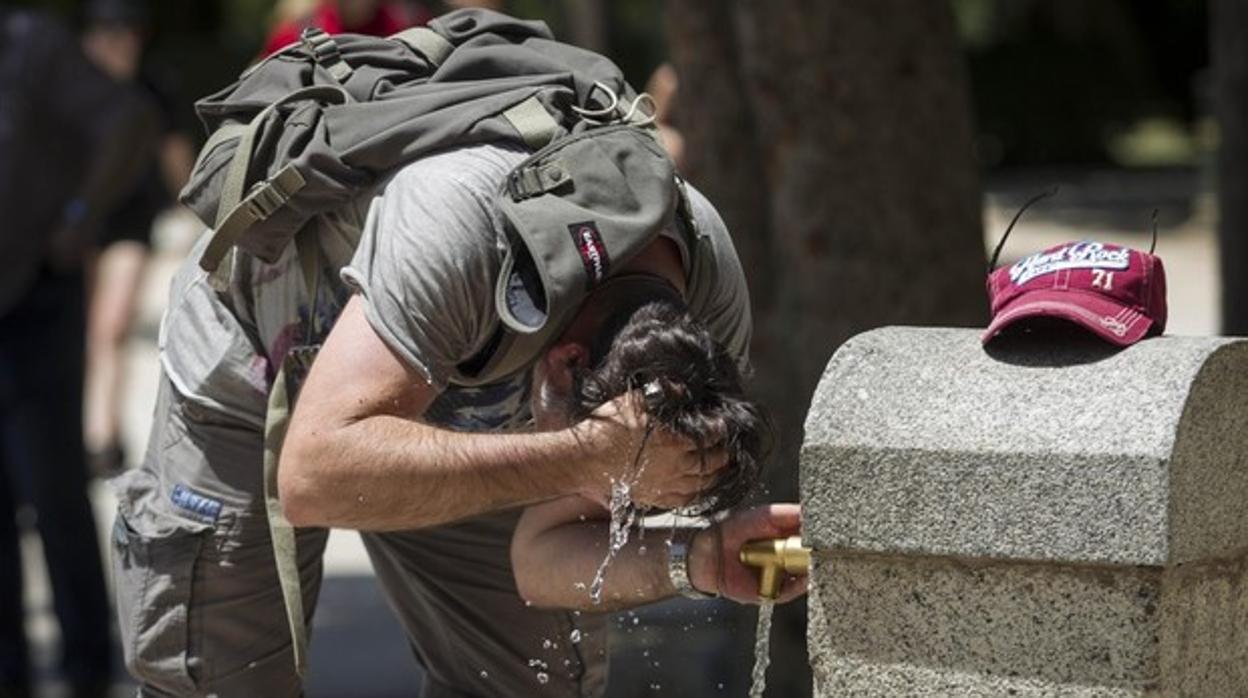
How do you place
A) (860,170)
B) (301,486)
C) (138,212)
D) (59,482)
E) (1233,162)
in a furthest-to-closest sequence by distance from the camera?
(138,212), (59,482), (1233,162), (860,170), (301,486)

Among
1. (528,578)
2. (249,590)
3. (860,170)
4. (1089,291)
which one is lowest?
(860,170)

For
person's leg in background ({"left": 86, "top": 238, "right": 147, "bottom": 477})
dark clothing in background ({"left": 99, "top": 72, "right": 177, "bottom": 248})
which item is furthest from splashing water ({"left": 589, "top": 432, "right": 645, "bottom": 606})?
person's leg in background ({"left": 86, "top": 238, "right": 147, "bottom": 477})

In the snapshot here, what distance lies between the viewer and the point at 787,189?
5.58m

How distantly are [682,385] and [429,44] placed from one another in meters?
0.79

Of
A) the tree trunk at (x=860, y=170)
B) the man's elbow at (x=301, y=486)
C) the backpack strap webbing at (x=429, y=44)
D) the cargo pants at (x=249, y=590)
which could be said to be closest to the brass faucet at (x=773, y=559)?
the man's elbow at (x=301, y=486)

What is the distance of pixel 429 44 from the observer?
3393 millimetres

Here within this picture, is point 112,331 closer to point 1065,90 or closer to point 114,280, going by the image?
point 114,280

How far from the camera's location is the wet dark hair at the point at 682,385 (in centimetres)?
288

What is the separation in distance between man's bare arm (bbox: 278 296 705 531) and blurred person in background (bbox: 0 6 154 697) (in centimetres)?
346

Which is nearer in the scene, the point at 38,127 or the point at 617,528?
the point at 617,528

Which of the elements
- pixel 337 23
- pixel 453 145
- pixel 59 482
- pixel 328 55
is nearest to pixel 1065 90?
pixel 337 23

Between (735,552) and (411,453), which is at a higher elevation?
(411,453)

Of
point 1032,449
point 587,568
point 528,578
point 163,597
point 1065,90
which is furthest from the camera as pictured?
point 1065,90

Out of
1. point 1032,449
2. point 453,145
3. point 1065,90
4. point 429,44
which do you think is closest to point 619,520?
point 453,145
